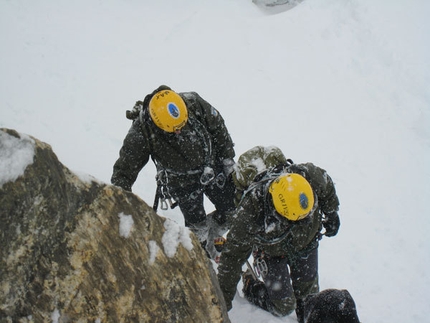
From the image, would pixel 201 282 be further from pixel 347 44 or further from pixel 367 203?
pixel 347 44

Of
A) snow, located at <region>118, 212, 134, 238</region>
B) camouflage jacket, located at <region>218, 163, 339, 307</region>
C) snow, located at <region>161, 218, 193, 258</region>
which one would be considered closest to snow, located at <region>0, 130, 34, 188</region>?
snow, located at <region>118, 212, 134, 238</region>

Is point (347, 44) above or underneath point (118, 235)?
above

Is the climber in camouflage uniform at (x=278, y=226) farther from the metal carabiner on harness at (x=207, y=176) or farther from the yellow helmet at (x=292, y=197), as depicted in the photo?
the metal carabiner on harness at (x=207, y=176)

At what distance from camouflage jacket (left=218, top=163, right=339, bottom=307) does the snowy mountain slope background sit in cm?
248

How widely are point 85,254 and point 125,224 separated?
1.11ft

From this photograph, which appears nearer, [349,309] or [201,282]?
[349,309]

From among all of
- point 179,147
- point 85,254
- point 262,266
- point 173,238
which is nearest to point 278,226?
point 262,266

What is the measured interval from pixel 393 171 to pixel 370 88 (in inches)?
111

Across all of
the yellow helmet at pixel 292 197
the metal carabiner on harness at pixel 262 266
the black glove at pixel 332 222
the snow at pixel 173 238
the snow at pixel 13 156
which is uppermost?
the yellow helmet at pixel 292 197

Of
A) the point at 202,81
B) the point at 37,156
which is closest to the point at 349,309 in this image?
the point at 37,156

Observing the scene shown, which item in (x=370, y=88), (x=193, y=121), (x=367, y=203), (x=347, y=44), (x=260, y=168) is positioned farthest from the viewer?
(x=347, y=44)

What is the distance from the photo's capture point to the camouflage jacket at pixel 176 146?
14.8 feet

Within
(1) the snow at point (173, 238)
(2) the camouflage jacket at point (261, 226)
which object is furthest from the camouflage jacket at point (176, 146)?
(1) the snow at point (173, 238)

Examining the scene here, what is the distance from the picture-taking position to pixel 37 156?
223 cm
